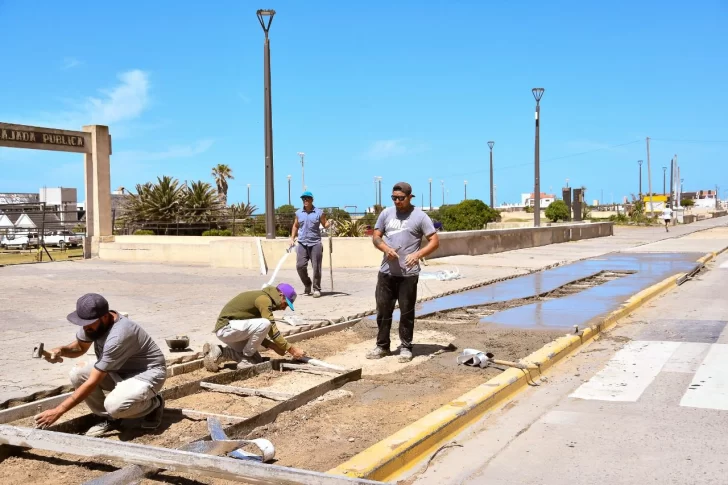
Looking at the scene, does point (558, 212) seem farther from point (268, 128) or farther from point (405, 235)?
point (405, 235)

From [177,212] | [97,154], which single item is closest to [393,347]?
[97,154]

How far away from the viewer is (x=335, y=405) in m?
5.96

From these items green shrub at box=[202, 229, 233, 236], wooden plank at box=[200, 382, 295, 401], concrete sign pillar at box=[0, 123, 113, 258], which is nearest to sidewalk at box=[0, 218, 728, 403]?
wooden plank at box=[200, 382, 295, 401]

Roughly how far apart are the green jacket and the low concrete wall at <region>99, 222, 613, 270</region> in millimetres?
10542

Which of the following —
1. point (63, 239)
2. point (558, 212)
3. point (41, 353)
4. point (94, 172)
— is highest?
point (94, 172)

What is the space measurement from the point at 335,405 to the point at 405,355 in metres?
1.73

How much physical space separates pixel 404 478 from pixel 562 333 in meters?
4.95

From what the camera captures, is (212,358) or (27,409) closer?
(27,409)

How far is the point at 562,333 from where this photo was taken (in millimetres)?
8930

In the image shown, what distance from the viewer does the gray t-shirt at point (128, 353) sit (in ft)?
16.5

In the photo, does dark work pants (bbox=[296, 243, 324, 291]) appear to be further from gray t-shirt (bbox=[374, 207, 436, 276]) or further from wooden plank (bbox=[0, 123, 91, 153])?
wooden plank (bbox=[0, 123, 91, 153])

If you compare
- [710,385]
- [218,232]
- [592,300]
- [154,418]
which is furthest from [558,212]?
[154,418]

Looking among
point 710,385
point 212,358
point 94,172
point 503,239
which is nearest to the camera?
point 710,385

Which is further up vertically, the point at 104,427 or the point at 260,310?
the point at 260,310
